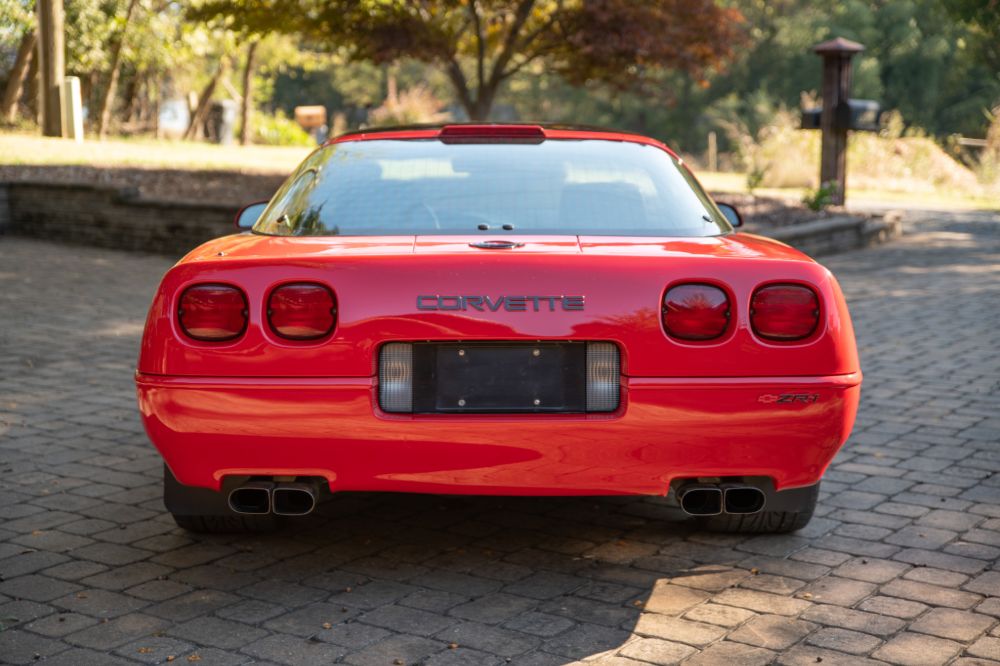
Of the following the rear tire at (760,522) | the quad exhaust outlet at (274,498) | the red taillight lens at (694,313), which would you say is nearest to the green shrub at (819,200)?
the rear tire at (760,522)

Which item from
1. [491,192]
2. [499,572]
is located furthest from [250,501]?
[491,192]

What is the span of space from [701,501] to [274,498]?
1290 millimetres

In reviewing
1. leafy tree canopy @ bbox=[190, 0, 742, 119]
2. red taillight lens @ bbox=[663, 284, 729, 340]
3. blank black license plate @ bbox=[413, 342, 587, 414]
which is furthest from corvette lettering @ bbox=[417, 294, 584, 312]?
leafy tree canopy @ bbox=[190, 0, 742, 119]

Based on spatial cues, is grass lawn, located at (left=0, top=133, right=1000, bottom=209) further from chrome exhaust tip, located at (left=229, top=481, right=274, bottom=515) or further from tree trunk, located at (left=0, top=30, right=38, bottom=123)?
chrome exhaust tip, located at (left=229, top=481, right=274, bottom=515)

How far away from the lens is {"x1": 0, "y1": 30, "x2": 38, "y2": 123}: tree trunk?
2678 cm

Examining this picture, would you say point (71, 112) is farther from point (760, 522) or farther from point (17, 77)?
point (760, 522)

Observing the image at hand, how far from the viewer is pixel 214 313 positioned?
3.71 m

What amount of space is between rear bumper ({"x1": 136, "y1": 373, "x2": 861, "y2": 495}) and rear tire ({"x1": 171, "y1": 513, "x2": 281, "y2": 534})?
2.12 ft

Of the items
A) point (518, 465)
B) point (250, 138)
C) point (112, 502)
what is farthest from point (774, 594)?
point (250, 138)

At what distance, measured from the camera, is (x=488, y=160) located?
4.64m

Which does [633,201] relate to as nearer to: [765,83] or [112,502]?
[112,502]

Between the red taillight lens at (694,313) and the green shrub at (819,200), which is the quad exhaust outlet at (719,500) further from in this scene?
the green shrub at (819,200)

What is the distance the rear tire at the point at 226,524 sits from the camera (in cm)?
435

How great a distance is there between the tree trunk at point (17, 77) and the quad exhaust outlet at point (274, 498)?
24.8 metres
